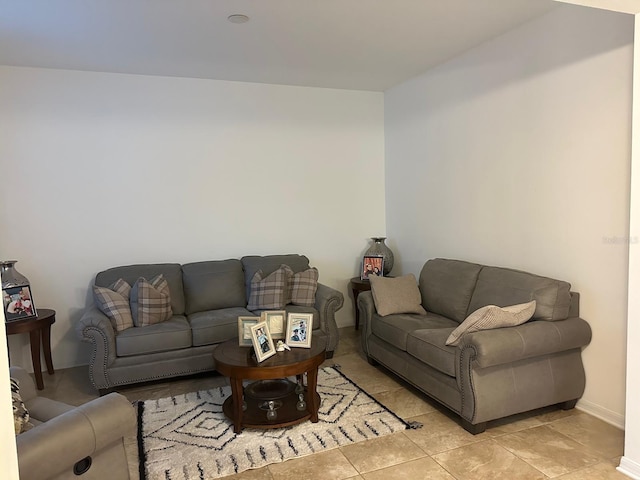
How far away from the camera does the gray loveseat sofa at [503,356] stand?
9.32 feet

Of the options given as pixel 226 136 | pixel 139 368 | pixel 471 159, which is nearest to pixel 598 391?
pixel 471 159

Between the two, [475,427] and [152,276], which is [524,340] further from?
[152,276]

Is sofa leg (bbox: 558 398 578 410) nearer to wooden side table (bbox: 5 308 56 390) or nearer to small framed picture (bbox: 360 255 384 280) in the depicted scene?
small framed picture (bbox: 360 255 384 280)

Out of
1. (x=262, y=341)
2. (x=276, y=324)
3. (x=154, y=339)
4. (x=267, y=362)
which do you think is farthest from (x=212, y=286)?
(x=267, y=362)

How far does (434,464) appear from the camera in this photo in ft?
8.57

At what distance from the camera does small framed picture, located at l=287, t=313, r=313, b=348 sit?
3195 mm

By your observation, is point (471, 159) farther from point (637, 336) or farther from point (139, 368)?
point (139, 368)

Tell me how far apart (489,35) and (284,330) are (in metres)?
2.77

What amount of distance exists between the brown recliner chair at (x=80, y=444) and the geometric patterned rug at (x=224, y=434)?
56cm

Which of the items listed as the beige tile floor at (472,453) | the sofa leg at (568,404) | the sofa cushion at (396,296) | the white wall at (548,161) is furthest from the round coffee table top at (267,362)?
the white wall at (548,161)

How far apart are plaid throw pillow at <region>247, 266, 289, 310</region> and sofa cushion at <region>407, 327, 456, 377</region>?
1358 millimetres

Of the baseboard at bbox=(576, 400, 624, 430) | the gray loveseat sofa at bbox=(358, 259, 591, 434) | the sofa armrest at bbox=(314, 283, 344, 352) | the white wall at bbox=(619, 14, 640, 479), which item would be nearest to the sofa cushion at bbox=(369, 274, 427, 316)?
the gray loveseat sofa at bbox=(358, 259, 591, 434)

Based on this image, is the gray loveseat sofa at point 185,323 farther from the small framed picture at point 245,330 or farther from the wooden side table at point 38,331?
the small framed picture at point 245,330

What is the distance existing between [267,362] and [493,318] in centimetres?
142
